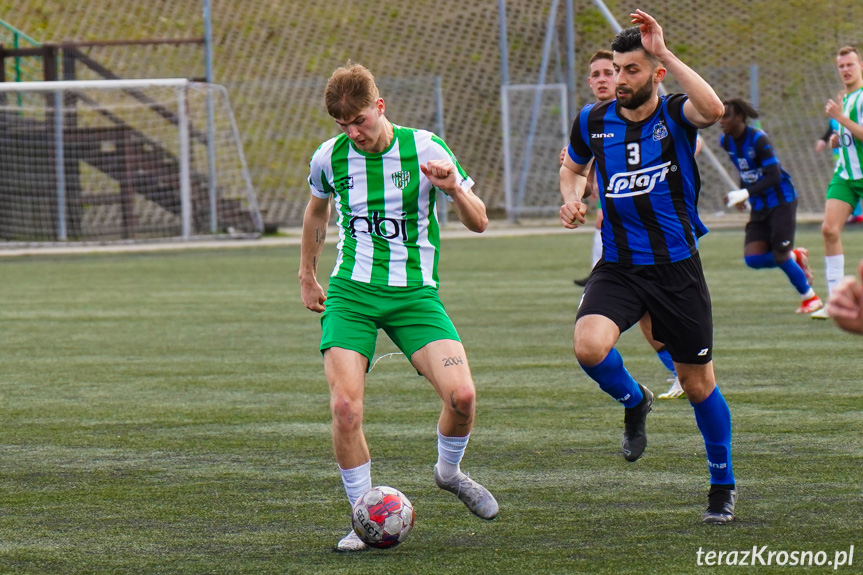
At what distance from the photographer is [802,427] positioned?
601cm

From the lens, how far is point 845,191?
32.6ft

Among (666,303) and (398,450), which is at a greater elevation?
(666,303)

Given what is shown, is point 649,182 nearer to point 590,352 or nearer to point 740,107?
point 590,352

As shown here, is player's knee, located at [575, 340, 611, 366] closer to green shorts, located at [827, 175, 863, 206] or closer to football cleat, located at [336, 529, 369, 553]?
football cleat, located at [336, 529, 369, 553]

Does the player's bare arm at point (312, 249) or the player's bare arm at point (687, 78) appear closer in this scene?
the player's bare arm at point (687, 78)

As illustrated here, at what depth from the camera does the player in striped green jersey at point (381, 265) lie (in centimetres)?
430

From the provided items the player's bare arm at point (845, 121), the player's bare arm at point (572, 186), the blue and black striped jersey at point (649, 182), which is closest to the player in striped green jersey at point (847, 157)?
the player's bare arm at point (845, 121)

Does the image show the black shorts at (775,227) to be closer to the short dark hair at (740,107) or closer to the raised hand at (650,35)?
the short dark hair at (740,107)

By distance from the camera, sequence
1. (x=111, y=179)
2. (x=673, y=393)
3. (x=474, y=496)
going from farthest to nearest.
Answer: (x=111, y=179)
(x=673, y=393)
(x=474, y=496)

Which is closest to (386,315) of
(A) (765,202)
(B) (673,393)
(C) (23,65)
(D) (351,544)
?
(D) (351,544)

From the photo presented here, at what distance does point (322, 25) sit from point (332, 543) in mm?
23874

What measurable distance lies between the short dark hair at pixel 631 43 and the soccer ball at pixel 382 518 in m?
1.89

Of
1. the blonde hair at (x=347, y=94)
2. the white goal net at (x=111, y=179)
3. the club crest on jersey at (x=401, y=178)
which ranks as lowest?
the white goal net at (x=111, y=179)

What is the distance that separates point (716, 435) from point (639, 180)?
1042mm
